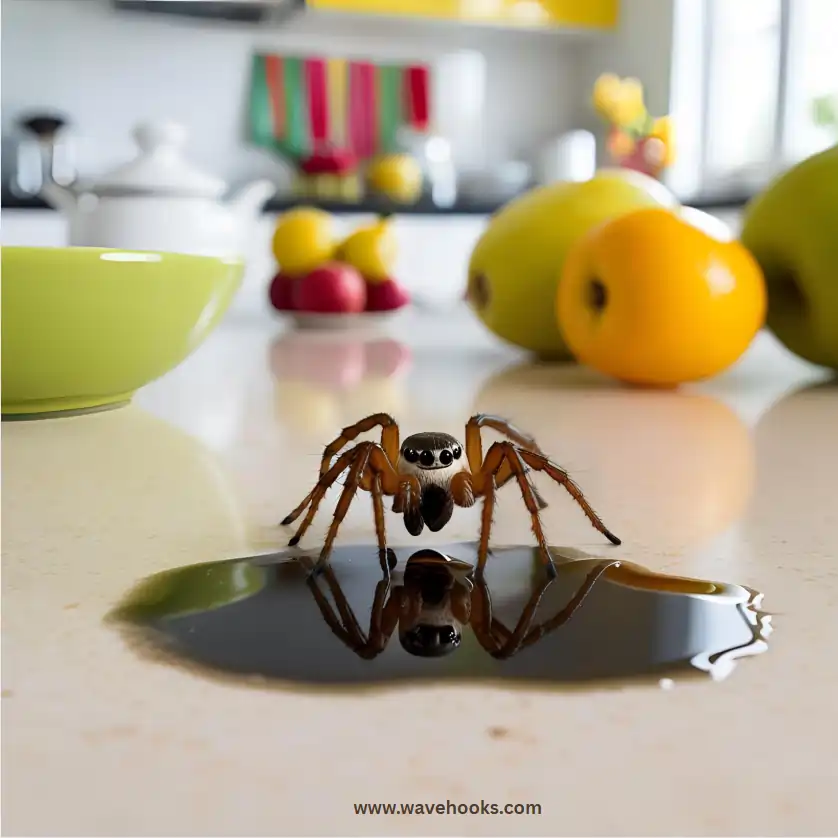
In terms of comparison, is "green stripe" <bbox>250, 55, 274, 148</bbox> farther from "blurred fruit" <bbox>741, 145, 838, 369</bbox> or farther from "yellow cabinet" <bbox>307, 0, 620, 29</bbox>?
"blurred fruit" <bbox>741, 145, 838, 369</bbox>

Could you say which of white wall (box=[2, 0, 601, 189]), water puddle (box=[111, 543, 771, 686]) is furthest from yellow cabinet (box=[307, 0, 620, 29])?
water puddle (box=[111, 543, 771, 686])

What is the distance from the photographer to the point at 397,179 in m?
4.22

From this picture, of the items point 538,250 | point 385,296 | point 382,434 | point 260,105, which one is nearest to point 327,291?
point 385,296

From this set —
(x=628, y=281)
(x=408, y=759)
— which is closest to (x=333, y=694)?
(x=408, y=759)

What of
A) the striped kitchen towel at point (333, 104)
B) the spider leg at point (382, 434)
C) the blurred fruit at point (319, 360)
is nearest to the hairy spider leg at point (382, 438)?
the spider leg at point (382, 434)

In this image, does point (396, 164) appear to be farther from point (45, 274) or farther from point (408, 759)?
point (408, 759)

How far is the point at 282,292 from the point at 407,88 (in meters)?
3.10

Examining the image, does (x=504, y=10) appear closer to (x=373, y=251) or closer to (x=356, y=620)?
(x=373, y=251)

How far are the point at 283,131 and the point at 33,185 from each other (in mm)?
1092

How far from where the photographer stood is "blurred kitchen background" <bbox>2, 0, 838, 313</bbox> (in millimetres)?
3857

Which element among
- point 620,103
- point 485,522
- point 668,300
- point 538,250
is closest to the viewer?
point 485,522

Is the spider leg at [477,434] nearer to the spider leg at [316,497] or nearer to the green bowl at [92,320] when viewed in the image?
the spider leg at [316,497]

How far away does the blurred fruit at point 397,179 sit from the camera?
4.22 meters

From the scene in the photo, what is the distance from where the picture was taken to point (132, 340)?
787 millimetres
